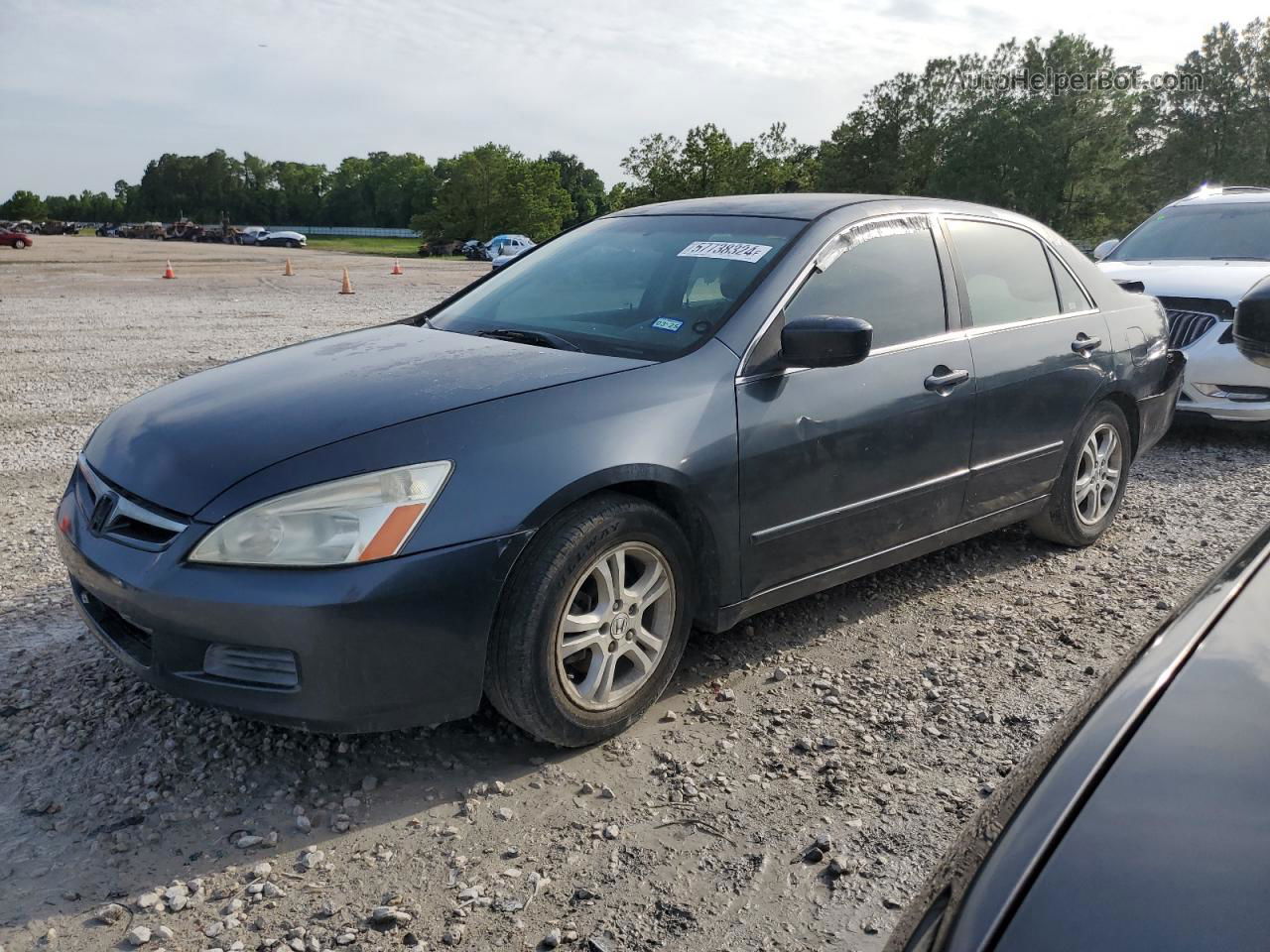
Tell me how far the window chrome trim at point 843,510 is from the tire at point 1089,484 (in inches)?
35.8

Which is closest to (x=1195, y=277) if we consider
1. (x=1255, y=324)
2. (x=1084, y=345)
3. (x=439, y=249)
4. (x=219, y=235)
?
(x=1084, y=345)

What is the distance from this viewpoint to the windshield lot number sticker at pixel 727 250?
3.70 meters

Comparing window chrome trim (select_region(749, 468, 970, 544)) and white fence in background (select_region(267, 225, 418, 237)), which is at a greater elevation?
white fence in background (select_region(267, 225, 418, 237))

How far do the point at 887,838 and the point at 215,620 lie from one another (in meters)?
1.78

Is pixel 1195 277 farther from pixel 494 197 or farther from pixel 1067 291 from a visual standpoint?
pixel 494 197

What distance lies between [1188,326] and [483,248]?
50608 millimetres

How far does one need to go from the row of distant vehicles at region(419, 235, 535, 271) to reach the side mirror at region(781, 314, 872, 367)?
33.4 m

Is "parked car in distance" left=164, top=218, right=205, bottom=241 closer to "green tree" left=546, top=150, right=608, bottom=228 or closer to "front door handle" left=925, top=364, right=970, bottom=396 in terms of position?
"green tree" left=546, top=150, right=608, bottom=228

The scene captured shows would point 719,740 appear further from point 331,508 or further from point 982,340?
point 982,340

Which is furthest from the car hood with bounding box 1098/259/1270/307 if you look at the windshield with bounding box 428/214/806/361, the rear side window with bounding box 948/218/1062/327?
the windshield with bounding box 428/214/806/361

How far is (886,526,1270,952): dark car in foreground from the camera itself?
3.52 ft

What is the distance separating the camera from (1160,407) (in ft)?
17.3

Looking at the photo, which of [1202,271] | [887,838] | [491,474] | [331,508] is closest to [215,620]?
[331,508]

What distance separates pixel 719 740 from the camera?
3184 mm
